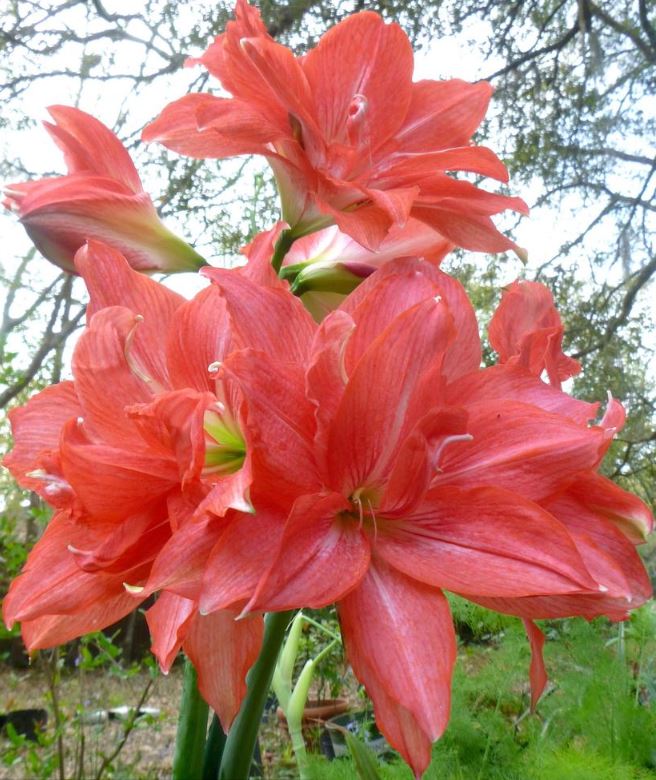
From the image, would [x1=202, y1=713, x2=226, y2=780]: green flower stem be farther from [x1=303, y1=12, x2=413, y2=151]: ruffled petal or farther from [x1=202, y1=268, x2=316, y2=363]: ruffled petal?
[x1=303, y1=12, x2=413, y2=151]: ruffled petal

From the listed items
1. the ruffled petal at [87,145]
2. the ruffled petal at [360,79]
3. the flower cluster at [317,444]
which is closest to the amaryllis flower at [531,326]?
the flower cluster at [317,444]

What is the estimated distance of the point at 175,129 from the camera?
0.42m

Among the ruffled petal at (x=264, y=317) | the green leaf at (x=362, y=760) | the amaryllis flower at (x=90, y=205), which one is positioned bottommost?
the green leaf at (x=362, y=760)

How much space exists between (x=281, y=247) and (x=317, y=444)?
0.51 feet

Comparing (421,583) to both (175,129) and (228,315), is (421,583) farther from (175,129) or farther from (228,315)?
(175,129)

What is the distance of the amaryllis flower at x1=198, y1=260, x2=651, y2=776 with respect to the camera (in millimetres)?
293

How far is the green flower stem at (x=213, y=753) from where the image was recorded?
0.39 meters

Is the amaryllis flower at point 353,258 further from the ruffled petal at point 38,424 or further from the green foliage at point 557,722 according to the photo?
the green foliage at point 557,722

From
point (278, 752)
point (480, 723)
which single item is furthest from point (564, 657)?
point (278, 752)

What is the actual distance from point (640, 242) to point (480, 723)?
2.57 metres

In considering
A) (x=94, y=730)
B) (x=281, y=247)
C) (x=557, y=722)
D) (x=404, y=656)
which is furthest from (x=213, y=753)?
(x=94, y=730)

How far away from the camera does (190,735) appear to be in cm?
38

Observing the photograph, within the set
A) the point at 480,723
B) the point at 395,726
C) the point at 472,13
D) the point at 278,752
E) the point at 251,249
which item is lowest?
the point at 278,752

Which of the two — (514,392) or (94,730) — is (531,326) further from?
(94,730)
